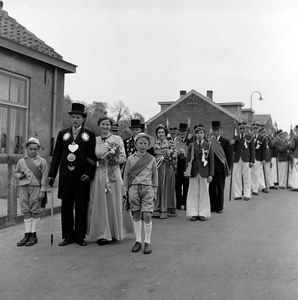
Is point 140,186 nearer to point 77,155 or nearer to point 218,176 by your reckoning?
point 77,155

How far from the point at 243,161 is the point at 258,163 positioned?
1.62 meters

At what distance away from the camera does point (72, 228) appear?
6355 millimetres

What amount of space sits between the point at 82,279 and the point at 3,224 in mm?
→ 3674

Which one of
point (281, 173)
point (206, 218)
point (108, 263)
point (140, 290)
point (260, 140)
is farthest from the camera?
point (281, 173)

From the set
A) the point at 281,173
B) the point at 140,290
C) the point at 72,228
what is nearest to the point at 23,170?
the point at 72,228

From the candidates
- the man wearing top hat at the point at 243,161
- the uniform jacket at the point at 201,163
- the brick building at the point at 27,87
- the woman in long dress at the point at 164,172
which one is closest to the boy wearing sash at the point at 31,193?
the woman in long dress at the point at 164,172

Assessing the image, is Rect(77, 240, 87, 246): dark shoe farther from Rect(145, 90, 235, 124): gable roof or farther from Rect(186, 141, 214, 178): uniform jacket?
Rect(145, 90, 235, 124): gable roof

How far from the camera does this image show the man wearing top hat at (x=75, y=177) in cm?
626

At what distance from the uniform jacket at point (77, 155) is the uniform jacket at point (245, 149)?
687 centimetres

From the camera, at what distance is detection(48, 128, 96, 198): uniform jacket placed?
6262 millimetres

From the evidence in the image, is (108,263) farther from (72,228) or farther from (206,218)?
(206,218)

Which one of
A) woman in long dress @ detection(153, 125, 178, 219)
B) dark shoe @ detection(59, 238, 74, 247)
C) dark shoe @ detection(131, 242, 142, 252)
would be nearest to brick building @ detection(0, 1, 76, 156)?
woman in long dress @ detection(153, 125, 178, 219)

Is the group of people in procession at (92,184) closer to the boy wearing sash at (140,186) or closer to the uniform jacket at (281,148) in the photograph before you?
the boy wearing sash at (140,186)

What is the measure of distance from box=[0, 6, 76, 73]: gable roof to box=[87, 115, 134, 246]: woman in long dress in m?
6.25
